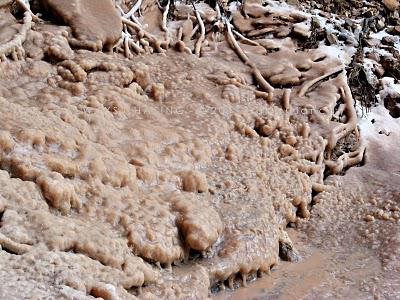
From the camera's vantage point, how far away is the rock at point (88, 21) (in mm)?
4320

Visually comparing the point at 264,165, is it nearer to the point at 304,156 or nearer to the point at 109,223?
the point at 304,156

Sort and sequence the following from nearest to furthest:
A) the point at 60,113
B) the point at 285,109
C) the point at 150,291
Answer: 1. the point at 150,291
2. the point at 60,113
3. the point at 285,109

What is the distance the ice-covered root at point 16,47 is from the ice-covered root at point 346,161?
8.46 feet

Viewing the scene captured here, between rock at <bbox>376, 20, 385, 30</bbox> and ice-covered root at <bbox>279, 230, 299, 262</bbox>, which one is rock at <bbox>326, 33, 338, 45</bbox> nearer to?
rock at <bbox>376, 20, 385, 30</bbox>

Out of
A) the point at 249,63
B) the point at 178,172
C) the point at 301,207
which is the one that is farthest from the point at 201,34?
the point at 178,172

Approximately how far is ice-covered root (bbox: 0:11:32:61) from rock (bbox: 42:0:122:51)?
349 millimetres

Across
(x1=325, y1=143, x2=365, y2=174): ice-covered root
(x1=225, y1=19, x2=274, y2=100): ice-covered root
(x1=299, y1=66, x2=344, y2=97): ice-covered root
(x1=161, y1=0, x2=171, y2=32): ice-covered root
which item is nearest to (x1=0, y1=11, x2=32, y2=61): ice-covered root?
(x1=161, y1=0, x2=171, y2=32): ice-covered root

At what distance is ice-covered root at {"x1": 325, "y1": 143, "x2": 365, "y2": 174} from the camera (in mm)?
4633

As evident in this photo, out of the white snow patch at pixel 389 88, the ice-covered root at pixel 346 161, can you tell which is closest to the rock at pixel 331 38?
the white snow patch at pixel 389 88

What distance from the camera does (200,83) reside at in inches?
180

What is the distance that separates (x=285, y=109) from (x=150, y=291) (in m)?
2.55

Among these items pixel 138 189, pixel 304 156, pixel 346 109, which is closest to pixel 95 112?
pixel 138 189

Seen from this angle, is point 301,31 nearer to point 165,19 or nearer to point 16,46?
point 165,19

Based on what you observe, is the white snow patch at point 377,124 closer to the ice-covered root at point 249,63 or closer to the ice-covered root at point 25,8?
the ice-covered root at point 249,63
